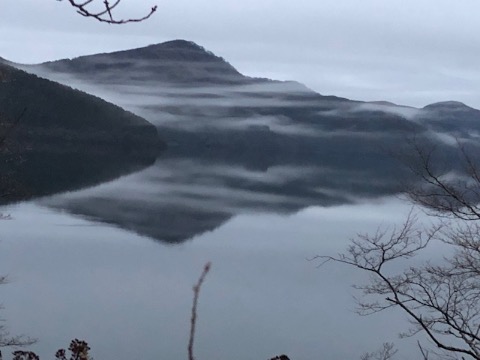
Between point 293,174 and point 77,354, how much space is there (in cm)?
1384

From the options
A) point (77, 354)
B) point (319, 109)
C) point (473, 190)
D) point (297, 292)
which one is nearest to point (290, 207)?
point (319, 109)

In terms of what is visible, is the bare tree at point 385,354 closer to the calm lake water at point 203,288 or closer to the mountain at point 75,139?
the calm lake water at point 203,288

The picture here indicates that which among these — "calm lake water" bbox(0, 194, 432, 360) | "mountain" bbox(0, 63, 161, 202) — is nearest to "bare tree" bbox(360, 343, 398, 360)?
"calm lake water" bbox(0, 194, 432, 360)

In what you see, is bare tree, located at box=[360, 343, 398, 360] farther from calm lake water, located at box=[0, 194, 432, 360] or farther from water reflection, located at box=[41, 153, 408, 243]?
water reflection, located at box=[41, 153, 408, 243]

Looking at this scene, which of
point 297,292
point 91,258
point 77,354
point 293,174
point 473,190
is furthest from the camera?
point 293,174

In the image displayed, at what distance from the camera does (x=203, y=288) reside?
30.2 feet

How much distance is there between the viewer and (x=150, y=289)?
8.76 metres

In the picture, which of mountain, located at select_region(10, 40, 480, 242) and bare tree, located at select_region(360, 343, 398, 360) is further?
→ mountain, located at select_region(10, 40, 480, 242)

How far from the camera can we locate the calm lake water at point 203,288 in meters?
6.56

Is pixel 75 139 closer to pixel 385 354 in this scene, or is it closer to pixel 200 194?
pixel 200 194

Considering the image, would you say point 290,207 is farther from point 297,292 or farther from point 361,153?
point 297,292

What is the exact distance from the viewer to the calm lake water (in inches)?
258

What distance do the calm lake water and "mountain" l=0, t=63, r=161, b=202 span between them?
3.81 ft

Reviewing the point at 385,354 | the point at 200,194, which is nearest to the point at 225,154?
the point at 200,194
